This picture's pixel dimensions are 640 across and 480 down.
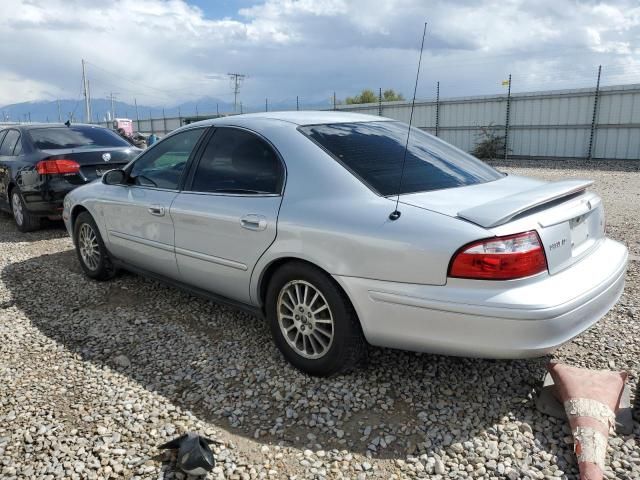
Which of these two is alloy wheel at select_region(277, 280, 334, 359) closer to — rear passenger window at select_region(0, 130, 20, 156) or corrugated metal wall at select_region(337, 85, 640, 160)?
rear passenger window at select_region(0, 130, 20, 156)

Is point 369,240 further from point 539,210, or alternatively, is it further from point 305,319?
point 539,210

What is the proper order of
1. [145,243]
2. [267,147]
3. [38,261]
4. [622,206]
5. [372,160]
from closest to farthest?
[372,160] < [267,147] < [145,243] < [38,261] < [622,206]

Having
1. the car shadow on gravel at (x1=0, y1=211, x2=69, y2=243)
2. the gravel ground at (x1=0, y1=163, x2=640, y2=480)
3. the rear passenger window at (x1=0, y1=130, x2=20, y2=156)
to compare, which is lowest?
the gravel ground at (x1=0, y1=163, x2=640, y2=480)

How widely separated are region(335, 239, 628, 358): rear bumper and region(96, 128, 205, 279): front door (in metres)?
1.77

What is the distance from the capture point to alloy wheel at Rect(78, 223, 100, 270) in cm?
503

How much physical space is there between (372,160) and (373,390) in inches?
52.9

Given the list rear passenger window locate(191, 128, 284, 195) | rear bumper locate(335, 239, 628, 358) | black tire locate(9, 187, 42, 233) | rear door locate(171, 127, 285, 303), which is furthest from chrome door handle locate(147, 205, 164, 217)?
black tire locate(9, 187, 42, 233)

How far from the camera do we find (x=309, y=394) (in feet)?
9.73

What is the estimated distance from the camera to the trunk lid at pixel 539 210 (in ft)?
8.15

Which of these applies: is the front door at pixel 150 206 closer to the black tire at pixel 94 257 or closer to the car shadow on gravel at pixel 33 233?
the black tire at pixel 94 257

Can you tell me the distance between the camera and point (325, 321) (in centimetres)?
298

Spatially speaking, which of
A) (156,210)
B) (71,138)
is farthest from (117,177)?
(71,138)

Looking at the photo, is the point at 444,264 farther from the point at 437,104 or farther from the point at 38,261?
the point at 437,104

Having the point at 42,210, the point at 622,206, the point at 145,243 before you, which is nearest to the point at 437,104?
the point at 622,206
